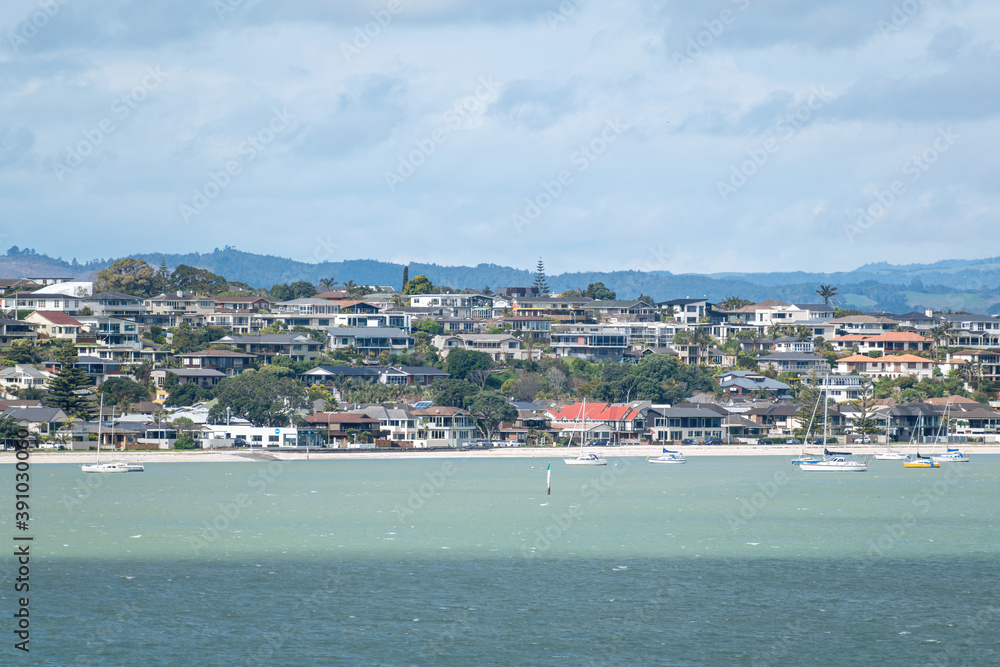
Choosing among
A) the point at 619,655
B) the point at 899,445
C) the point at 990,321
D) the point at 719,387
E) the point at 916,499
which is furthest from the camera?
the point at 990,321

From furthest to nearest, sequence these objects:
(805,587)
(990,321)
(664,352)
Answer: (990,321) → (664,352) → (805,587)

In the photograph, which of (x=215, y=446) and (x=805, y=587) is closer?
(x=805, y=587)

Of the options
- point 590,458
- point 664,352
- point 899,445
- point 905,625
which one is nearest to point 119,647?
point 905,625

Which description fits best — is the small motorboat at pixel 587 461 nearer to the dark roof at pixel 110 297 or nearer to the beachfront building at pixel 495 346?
the beachfront building at pixel 495 346

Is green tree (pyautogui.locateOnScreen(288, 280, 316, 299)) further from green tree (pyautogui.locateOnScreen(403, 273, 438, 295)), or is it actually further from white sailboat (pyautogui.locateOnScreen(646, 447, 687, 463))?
white sailboat (pyautogui.locateOnScreen(646, 447, 687, 463))

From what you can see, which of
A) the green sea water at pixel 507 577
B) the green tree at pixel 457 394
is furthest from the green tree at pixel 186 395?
the green sea water at pixel 507 577

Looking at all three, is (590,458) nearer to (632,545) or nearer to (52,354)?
(632,545)

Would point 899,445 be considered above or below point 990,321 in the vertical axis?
below
